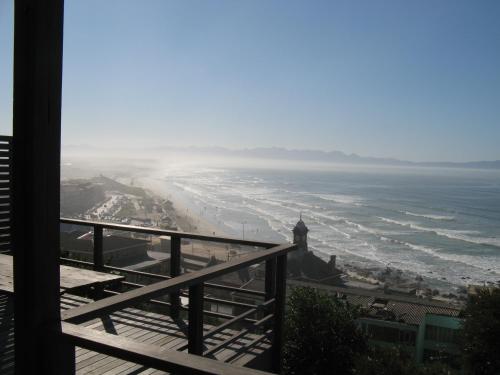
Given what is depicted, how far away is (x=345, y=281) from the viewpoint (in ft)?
132

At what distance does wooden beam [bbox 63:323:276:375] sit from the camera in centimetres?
140

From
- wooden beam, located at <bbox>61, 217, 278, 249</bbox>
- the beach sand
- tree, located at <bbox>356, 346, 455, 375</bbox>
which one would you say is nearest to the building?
tree, located at <bbox>356, 346, 455, 375</bbox>

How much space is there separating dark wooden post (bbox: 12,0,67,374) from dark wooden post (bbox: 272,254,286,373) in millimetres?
2277

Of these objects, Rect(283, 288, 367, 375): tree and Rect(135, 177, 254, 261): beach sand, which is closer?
Rect(283, 288, 367, 375): tree

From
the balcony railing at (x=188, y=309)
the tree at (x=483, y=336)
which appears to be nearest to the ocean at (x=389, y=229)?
the tree at (x=483, y=336)

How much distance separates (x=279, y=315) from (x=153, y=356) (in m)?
2.65

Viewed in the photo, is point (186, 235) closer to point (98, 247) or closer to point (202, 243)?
point (98, 247)

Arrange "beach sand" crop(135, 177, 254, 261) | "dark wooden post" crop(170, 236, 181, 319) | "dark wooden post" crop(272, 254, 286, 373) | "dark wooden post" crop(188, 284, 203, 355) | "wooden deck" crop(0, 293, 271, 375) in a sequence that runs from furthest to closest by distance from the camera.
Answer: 1. "beach sand" crop(135, 177, 254, 261)
2. "dark wooden post" crop(170, 236, 181, 319)
3. "dark wooden post" crop(272, 254, 286, 373)
4. "wooden deck" crop(0, 293, 271, 375)
5. "dark wooden post" crop(188, 284, 203, 355)

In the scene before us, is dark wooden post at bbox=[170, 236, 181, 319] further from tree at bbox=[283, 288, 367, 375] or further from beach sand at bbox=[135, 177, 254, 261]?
beach sand at bbox=[135, 177, 254, 261]

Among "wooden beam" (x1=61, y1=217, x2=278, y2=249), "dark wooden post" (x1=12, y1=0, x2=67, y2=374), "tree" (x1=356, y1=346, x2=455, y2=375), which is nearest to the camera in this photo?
"dark wooden post" (x1=12, y1=0, x2=67, y2=374)

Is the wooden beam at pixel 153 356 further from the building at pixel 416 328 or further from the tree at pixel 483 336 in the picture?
the building at pixel 416 328

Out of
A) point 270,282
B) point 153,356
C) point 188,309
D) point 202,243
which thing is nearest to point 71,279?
point 188,309

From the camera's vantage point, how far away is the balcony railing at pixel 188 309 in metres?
1.48

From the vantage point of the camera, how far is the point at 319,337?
1595cm
